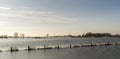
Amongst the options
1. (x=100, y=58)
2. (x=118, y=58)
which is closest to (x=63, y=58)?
(x=100, y=58)

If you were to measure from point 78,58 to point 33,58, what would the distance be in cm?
878

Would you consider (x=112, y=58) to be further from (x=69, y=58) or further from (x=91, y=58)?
(x=69, y=58)

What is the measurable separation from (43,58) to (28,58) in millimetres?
2977

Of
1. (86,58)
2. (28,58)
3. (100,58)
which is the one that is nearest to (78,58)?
(86,58)

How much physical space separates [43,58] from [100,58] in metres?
10.9

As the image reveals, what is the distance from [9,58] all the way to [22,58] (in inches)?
102

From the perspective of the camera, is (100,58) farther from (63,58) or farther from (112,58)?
(63,58)

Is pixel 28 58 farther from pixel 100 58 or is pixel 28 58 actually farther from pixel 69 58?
pixel 100 58

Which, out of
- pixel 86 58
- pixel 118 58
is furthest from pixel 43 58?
pixel 118 58

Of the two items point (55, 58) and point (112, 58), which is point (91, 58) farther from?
point (55, 58)

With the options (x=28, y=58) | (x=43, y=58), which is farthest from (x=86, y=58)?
(x=28, y=58)

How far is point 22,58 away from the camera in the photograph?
140 ft

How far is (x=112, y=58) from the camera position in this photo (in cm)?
4056

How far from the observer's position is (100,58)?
41.1m
